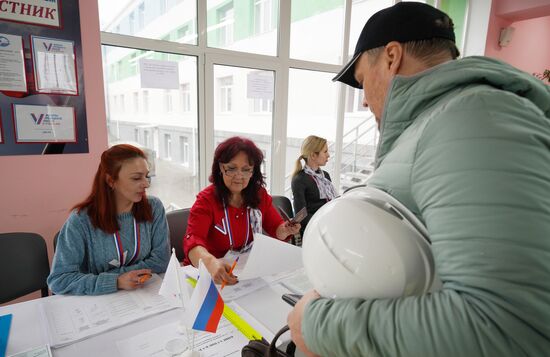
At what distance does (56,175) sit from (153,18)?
1402mm

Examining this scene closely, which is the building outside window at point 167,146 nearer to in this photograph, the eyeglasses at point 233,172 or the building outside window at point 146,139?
the building outside window at point 146,139

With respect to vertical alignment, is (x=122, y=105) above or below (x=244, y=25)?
below

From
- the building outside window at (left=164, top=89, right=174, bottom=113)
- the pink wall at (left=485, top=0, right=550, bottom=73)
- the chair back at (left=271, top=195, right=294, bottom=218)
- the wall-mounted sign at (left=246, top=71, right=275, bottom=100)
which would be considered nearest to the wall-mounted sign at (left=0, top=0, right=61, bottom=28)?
the building outside window at (left=164, top=89, right=174, bottom=113)

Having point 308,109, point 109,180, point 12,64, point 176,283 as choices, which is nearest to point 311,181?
point 308,109

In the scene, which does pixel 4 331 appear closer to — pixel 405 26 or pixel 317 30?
pixel 405 26

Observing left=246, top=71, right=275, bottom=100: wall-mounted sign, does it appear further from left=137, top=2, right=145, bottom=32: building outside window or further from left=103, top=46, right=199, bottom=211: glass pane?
left=137, top=2, right=145, bottom=32: building outside window

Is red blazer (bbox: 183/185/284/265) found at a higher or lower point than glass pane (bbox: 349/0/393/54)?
lower

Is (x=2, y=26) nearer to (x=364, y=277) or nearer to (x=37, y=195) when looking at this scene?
(x=37, y=195)

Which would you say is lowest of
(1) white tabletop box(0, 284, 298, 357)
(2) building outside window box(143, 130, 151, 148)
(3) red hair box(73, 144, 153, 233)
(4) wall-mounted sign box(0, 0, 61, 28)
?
(1) white tabletop box(0, 284, 298, 357)

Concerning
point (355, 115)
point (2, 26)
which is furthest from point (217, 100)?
point (355, 115)

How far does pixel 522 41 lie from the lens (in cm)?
514

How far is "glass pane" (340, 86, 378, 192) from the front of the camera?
396 cm

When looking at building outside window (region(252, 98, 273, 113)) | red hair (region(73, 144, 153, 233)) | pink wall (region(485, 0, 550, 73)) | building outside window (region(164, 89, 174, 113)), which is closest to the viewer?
red hair (region(73, 144, 153, 233))

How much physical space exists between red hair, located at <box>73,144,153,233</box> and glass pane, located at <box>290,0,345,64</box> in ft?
7.50
